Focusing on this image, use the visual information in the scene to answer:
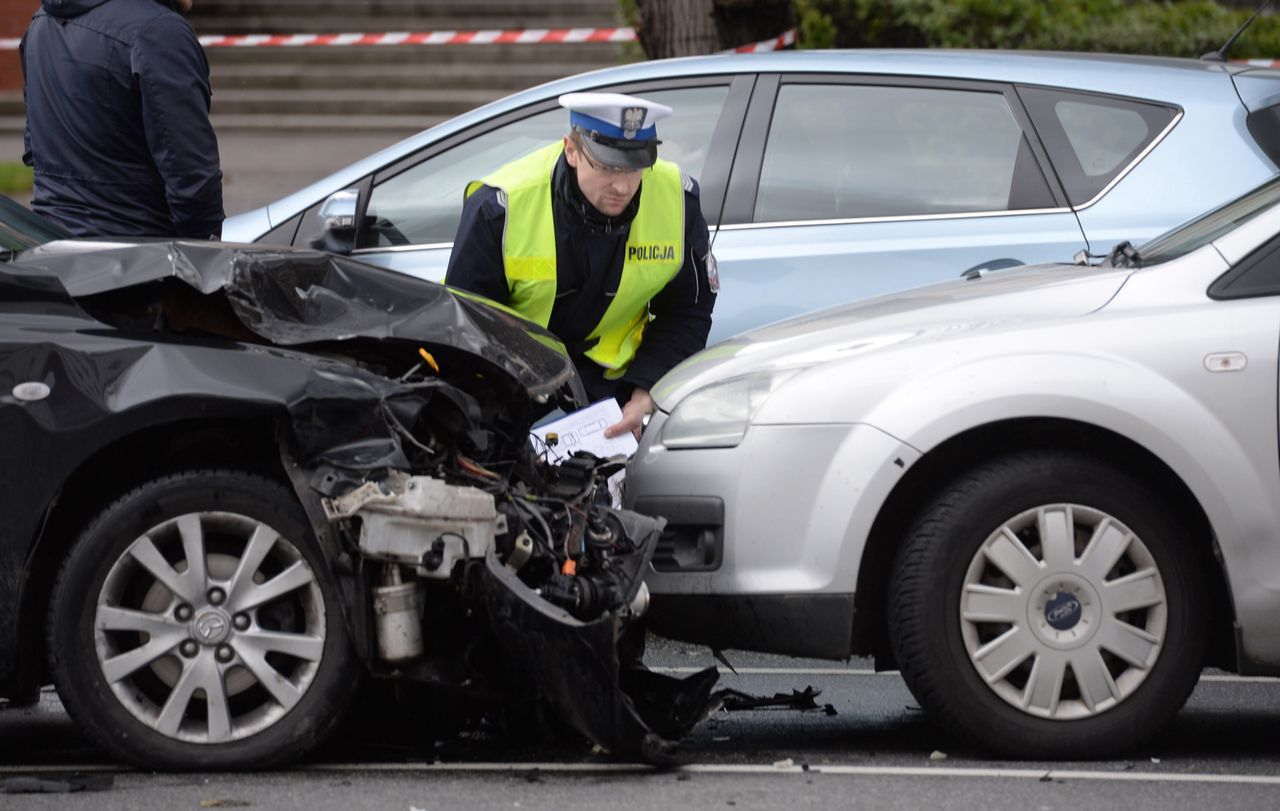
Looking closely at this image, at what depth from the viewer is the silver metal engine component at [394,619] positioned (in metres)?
4.40

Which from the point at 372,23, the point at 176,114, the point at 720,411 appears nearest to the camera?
the point at 720,411

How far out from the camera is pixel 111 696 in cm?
440

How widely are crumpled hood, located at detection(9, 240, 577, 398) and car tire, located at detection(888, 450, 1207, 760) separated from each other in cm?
105

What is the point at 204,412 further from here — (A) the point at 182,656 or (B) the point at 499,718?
(B) the point at 499,718

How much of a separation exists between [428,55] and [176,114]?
1073 centimetres

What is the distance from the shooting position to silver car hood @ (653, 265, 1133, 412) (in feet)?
15.7

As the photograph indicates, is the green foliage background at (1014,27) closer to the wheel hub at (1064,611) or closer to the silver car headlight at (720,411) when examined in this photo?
the silver car headlight at (720,411)

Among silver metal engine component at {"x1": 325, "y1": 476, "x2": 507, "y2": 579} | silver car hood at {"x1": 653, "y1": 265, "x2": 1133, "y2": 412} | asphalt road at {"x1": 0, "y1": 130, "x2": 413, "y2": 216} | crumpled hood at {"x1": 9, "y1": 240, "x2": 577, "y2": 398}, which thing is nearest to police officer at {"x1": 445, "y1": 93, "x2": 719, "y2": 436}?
silver car hood at {"x1": 653, "y1": 265, "x2": 1133, "y2": 412}

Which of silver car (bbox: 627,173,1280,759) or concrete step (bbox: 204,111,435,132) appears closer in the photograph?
silver car (bbox: 627,173,1280,759)

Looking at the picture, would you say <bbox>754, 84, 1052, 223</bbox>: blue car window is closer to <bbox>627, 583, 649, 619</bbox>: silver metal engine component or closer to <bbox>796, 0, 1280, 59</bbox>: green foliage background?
<bbox>627, 583, 649, 619</bbox>: silver metal engine component

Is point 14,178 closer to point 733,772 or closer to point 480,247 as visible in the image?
point 480,247

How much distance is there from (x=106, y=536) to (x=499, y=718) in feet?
3.69

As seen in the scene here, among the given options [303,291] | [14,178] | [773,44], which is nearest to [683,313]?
[303,291]

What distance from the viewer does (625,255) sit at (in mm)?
5578
